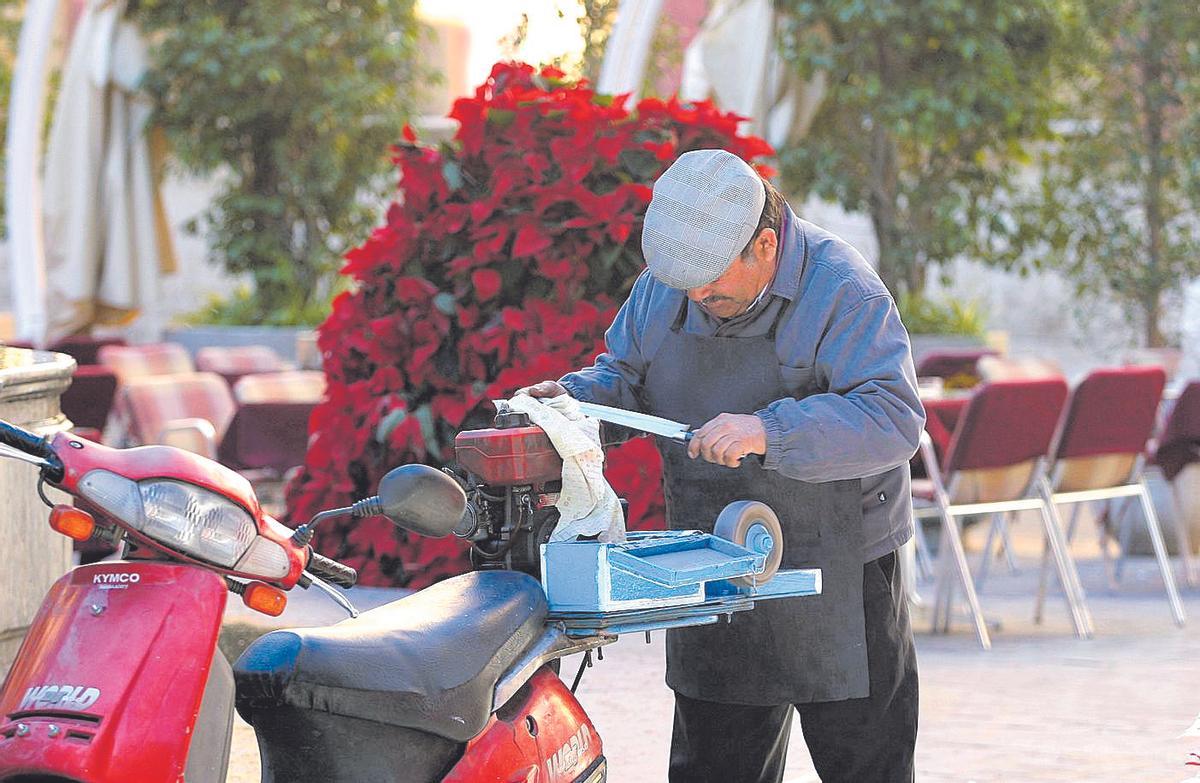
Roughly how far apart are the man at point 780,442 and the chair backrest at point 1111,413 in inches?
153

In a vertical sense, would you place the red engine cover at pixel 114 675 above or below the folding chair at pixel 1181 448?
above

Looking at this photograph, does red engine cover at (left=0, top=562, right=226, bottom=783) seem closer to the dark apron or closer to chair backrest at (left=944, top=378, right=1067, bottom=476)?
the dark apron

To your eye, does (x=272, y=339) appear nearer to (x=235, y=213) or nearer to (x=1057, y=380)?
(x=235, y=213)

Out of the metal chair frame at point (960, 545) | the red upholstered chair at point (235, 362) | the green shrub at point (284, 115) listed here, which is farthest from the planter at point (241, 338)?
the metal chair frame at point (960, 545)

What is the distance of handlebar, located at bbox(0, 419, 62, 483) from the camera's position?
2.00 meters

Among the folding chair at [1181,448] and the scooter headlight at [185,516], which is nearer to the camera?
the scooter headlight at [185,516]

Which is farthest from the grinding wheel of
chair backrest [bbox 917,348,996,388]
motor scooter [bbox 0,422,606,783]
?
chair backrest [bbox 917,348,996,388]

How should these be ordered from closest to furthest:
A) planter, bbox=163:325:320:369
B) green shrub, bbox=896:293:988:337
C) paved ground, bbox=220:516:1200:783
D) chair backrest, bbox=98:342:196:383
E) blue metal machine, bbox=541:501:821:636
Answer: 1. blue metal machine, bbox=541:501:821:636
2. paved ground, bbox=220:516:1200:783
3. chair backrest, bbox=98:342:196:383
4. green shrub, bbox=896:293:988:337
5. planter, bbox=163:325:320:369

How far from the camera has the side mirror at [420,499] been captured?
84.0 inches

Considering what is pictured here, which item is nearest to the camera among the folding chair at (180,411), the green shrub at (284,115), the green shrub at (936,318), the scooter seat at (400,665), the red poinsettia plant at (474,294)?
the scooter seat at (400,665)

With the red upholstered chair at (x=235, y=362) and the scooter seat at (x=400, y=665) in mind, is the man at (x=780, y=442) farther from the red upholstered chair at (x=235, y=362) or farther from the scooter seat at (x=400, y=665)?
the red upholstered chair at (x=235, y=362)

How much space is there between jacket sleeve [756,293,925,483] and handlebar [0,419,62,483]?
39.5 inches

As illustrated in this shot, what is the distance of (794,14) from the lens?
11141 mm

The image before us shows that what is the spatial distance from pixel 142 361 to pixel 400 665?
7209 mm
